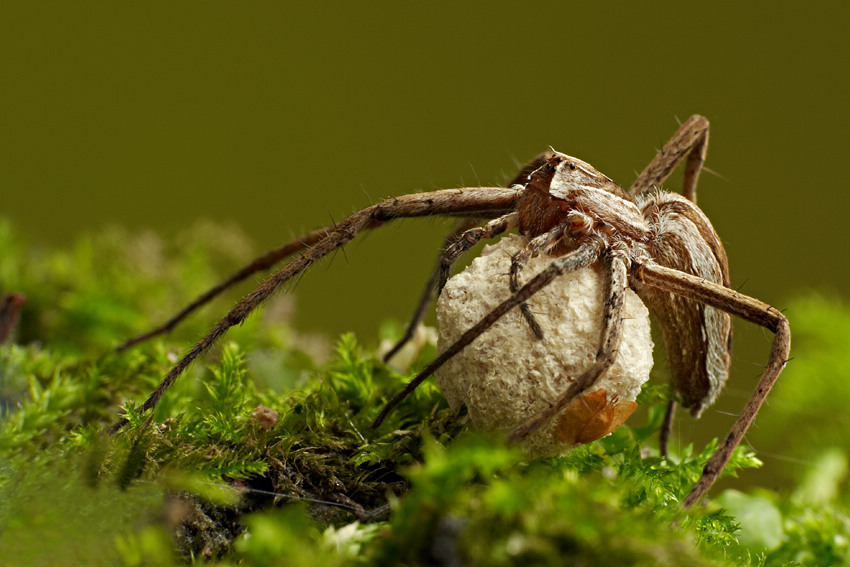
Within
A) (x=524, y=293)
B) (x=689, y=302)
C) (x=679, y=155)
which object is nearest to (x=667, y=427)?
(x=689, y=302)

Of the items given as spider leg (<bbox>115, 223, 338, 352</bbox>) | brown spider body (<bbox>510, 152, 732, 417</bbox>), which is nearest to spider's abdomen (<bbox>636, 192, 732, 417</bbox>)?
brown spider body (<bbox>510, 152, 732, 417</bbox>)

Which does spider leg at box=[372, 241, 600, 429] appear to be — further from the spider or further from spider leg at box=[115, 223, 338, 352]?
spider leg at box=[115, 223, 338, 352]

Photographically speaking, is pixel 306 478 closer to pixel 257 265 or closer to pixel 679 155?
pixel 257 265

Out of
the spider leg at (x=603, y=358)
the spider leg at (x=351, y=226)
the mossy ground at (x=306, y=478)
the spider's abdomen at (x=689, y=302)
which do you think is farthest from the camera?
the spider's abdomen at (x=689, y=302)

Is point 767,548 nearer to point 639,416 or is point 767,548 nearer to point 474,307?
point 639,416

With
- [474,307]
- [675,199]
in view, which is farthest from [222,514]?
[675,199]

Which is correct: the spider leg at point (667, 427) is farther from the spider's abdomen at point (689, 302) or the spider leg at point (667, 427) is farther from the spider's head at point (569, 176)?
the spider's head at point (569, 176)

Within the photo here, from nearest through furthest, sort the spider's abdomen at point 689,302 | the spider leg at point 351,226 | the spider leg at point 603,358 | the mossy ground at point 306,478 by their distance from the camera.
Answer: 1. the mossy ground at point 306,478
2. the spider leg at point 603,358
3. the spider leg at point 351,226
4. the spider's abdomen at point 689,302

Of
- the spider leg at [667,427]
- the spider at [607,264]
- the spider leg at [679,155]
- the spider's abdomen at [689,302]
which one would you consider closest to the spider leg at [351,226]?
the spider at [607,264]
